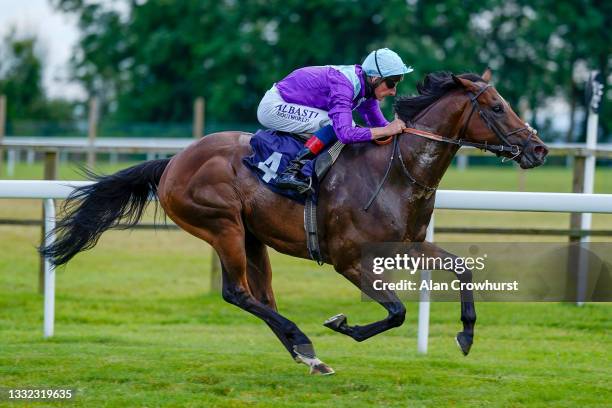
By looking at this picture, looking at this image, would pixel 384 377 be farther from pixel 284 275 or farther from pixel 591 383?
pixel 284 275

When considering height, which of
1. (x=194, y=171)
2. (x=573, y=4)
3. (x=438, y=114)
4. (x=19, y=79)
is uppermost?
(x=573, y=4)

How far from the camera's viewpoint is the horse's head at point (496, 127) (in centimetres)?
562

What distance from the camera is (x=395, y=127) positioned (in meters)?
5.88

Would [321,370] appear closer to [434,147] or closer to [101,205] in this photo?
[434,147]

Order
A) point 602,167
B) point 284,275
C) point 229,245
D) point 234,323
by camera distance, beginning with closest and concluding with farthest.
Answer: point 229,245
point 234,323
point 284,275
point 602,167

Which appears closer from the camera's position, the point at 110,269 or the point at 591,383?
the point at 591,383

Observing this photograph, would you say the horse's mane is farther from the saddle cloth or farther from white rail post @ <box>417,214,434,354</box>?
white rail post @ <box>417,214,434,354</box>

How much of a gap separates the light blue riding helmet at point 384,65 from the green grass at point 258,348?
1.78m

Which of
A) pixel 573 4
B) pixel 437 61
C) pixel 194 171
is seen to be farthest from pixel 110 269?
pixel 573 4

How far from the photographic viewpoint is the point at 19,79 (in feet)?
135

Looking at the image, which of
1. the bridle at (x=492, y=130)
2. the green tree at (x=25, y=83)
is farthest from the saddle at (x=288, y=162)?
the green tree at (x=25, y=83)

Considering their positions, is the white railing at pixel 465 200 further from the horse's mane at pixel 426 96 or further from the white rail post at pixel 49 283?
the horse's mane at pixel 426 96

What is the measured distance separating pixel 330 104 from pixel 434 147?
0.68 metres

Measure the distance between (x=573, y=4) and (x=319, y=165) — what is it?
30.4 metres
